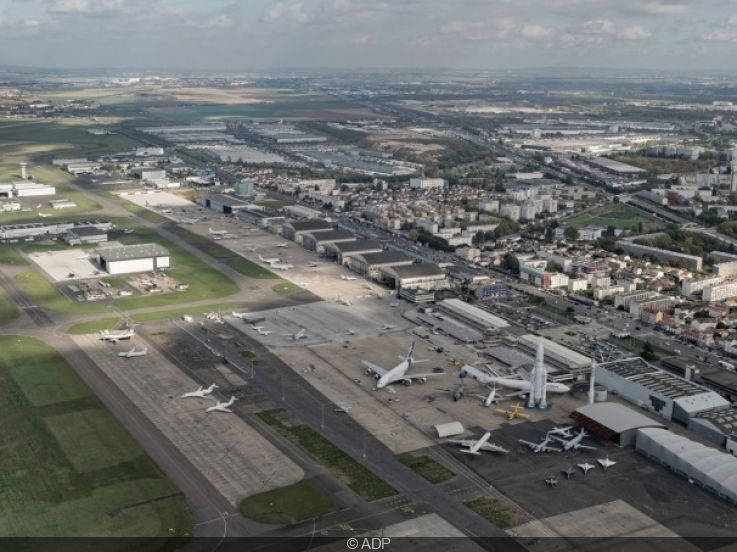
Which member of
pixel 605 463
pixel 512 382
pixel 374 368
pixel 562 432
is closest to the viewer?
pixel 605 463

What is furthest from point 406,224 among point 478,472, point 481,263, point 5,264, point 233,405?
point 478,472

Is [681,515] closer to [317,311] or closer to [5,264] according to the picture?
[317,311]

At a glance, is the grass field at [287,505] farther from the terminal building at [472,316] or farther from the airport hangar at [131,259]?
the airport hangar at [131,259]

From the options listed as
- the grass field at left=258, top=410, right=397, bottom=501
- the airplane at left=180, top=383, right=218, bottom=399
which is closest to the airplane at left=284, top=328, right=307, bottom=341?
the airplane at left=180, top=383, right=218, bottom=399

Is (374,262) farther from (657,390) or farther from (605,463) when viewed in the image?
(605,463)

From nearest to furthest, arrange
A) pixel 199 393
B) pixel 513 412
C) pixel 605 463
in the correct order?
pixel 605 463 → pixel 513 412 → pixel 199 393

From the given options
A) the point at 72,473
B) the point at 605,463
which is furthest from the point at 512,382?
the point at 72,473
